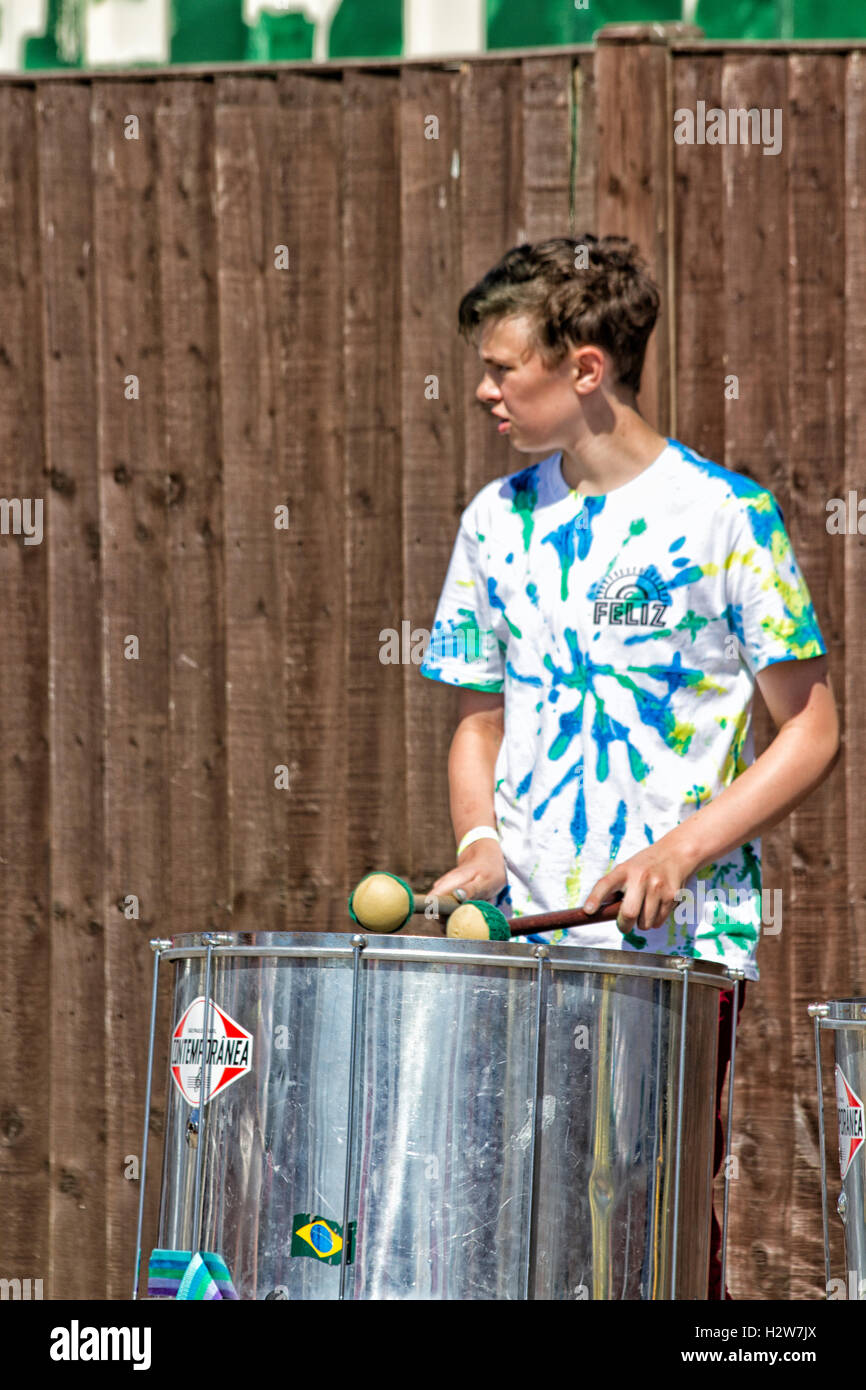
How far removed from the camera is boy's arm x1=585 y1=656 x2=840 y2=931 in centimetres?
258

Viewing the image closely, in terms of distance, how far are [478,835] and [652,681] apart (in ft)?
1.32

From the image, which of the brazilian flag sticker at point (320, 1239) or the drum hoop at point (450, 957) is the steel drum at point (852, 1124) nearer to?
the drum hoop at point (450, 957)

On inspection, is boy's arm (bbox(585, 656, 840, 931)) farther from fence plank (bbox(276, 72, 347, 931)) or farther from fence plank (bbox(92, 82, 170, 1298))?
fence plank (bbox(92, 82, 170, 1298))

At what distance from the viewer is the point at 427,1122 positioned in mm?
2293

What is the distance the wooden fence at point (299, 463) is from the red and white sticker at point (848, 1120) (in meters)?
1.32

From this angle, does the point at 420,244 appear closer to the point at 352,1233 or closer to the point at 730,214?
the point at 730,214

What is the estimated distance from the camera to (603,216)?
154 inches

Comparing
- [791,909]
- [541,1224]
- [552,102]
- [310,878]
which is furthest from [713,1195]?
[552,102]

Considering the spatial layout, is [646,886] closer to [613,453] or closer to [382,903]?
[382,903]

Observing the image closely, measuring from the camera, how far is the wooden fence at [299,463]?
388 centimetres

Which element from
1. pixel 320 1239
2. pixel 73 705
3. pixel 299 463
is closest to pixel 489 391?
pixel 299 463

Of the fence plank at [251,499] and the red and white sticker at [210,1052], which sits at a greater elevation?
the fence plank at [251,499]

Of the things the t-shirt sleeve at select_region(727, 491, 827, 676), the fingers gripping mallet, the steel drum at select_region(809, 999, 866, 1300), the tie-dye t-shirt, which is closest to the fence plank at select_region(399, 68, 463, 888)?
the tie-dye t-shirt

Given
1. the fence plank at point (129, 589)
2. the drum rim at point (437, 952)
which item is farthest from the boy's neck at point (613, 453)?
the fence plank at point (129, 589)
